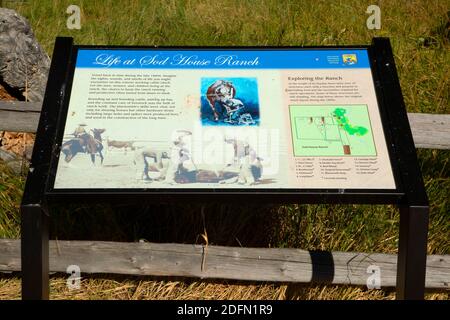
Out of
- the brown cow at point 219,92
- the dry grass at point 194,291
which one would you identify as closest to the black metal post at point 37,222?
the brown cow at point 219,92

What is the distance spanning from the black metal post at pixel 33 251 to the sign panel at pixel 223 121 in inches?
5.7

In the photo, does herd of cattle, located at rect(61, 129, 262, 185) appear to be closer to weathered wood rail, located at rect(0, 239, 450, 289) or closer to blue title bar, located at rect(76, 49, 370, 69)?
blue title bar, located at rect(76, 49, 370, 69)

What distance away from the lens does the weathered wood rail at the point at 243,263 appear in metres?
3.07

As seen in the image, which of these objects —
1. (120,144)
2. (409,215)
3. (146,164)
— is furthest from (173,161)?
(409,215)

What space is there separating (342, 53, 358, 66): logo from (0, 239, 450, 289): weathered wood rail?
920 millimetres

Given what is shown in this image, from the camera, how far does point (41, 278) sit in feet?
7.57

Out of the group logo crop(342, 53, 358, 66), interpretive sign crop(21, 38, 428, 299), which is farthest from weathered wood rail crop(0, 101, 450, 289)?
interpretive sign crop(21, 38, 428, 299)

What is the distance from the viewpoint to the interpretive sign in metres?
2.32

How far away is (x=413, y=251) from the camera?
2.30m

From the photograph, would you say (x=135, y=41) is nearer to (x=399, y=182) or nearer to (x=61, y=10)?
(x=61, y=10)

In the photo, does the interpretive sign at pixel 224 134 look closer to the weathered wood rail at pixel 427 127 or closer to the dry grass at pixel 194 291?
the weathered wood rail at pixel 427 127

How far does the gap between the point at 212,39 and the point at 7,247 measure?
235 centimetres

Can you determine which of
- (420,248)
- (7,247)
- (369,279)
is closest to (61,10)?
(7,247)

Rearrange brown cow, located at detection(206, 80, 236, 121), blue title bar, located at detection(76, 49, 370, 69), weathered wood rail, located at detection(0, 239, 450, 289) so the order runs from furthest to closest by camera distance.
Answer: weathered wood rail, located at detection(0, 239, 450, 289) → blue title bar, located at detection(76, 49, 370, 69) → brown cow, located at detection(206, 80, 236, 121)
